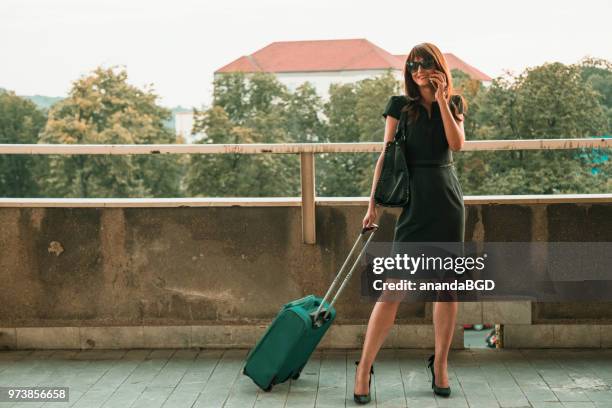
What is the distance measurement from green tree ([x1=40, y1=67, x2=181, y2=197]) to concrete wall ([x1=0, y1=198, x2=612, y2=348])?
5924 cm

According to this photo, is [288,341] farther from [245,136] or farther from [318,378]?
[245,136]

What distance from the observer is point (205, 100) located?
8306cm

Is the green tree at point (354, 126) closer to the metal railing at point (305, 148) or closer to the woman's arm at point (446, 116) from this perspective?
the metal railing at point (305, 148)

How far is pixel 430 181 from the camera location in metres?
3.50

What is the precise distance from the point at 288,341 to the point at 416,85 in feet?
4.43

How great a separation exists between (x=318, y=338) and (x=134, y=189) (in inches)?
2416

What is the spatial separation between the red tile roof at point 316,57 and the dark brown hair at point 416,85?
101 m

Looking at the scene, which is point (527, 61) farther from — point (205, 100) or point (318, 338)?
point (318, 338)

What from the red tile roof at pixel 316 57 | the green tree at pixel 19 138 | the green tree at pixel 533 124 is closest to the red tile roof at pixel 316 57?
the red tile roof at pixel 316 57

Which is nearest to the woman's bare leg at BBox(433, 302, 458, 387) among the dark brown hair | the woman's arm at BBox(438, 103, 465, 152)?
the woman's arm at BBox(438, 103, 465, 152)

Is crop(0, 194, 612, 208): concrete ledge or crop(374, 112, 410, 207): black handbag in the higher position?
crop(374, 112, 410, 207): black handbag

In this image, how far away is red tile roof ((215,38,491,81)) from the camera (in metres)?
107

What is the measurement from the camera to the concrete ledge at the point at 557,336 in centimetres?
452

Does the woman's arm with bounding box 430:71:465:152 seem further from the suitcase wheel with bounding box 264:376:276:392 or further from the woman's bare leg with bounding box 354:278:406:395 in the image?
the suitcase wheel with bounding box 264:376:276:392
